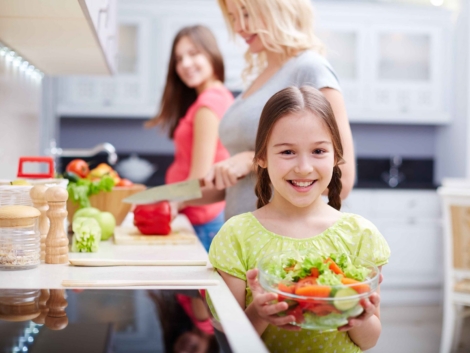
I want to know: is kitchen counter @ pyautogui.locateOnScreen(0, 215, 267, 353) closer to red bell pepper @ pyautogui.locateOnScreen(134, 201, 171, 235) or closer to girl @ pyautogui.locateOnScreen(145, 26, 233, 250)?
red bell pepper @ pyautogui.locateOnScreen(134, 201, 171, 235)

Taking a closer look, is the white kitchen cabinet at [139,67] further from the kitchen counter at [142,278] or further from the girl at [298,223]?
the girl at [298,223]

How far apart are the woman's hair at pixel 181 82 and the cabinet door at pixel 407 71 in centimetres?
222

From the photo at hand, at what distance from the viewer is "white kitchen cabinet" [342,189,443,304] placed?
4.29m

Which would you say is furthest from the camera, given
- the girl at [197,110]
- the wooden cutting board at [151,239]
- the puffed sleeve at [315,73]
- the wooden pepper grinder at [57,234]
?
the girl at [197,110]

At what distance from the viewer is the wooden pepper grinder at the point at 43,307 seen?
0.94 metres

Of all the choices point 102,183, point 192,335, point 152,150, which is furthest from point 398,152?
point 192,335

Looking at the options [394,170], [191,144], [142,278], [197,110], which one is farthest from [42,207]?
[394,170]

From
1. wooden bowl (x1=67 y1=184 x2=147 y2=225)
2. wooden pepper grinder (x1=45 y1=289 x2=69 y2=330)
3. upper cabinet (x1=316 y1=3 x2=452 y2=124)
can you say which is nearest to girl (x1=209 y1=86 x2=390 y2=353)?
wooden pepper grinder (x1=45 y1=289 x2=69 y2=330)

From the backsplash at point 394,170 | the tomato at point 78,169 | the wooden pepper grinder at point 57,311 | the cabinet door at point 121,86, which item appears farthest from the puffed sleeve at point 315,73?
the backsplash at point 394,170

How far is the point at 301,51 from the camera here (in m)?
1.60

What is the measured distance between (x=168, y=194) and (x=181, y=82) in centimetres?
102

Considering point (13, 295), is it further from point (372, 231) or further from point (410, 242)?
point (410, 242)

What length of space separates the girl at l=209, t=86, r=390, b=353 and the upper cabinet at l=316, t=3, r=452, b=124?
136 inches

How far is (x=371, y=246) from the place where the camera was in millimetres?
1103
